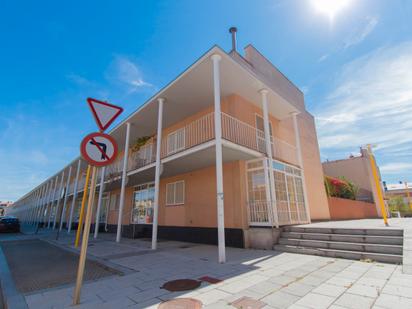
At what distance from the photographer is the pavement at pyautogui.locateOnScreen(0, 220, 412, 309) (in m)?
2.92

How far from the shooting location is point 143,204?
1339cm

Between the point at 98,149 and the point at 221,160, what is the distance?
13.0 feet

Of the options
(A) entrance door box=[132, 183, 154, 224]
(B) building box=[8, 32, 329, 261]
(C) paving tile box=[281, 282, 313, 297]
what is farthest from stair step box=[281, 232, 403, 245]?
(A) entrance door box=[132, 183, 154, 224]

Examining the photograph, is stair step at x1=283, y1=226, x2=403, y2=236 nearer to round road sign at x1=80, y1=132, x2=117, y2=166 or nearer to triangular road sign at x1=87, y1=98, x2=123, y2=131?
round road sign at x1=80, y1=132, x2=117, y2=166

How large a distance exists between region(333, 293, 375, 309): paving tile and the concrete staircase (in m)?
2.79

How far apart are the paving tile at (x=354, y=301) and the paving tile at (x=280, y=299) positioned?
582 mm

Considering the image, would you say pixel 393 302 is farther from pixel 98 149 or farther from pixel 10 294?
pixel 10 294

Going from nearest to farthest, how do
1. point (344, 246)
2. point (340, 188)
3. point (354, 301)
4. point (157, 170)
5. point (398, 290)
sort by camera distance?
1. point (354, 301)
2. point (398, 290)
3. point (344, 246)
4. point (157, 170)
5. point (340, 188)

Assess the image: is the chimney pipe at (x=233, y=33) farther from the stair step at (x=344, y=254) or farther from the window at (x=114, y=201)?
the window at (x=114, y=201)

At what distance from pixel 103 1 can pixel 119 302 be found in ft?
28.7

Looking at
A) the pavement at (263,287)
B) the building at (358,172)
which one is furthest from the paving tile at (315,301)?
the building at (358,172)

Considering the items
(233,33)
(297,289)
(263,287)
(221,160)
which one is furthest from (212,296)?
(233,33)

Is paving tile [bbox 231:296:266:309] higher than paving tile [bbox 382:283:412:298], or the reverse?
paving tile [bbox 382:283:412:298]

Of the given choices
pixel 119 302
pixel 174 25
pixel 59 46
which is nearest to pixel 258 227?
pixel 119 302
